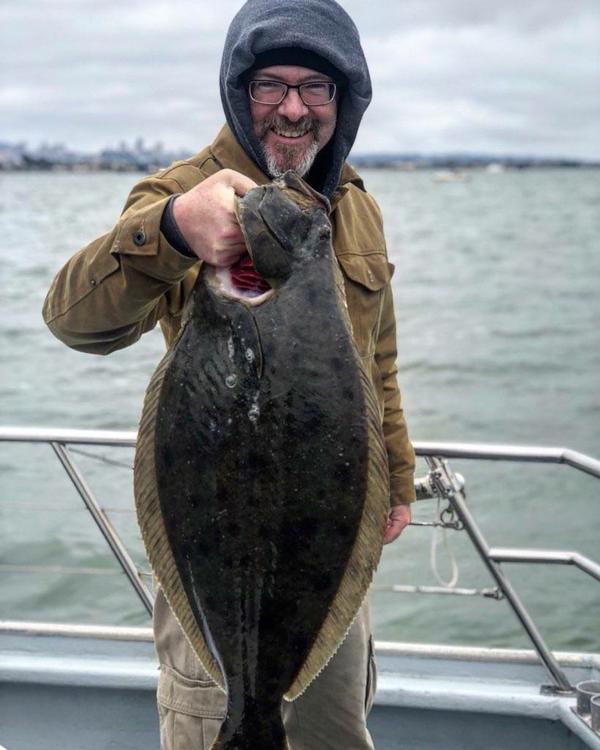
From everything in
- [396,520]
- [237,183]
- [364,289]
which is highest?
[237,183]

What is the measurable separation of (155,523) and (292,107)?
40.8 inches

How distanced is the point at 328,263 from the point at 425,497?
151 cm

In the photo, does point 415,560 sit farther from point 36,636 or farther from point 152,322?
point 152,322

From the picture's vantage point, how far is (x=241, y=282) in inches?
80.2

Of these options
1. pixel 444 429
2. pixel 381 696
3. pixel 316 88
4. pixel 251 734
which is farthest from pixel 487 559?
pixel 444 429

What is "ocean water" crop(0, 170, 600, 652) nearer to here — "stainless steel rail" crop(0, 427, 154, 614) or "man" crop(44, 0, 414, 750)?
"stainless steel rail" crop(0, 427, 154, 614)

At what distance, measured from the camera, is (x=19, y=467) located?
A: 10.7 m

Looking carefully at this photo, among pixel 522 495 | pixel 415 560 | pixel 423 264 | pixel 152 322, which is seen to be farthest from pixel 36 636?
pixel 423 264

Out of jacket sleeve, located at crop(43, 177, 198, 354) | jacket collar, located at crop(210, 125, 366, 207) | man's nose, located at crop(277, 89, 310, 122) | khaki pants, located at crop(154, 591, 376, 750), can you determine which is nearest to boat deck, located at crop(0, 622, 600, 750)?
khaki pants, located at crop(154, 591, 376, 750)

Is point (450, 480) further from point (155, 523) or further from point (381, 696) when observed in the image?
point (155, 523)

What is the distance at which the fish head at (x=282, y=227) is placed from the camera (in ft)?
6.31

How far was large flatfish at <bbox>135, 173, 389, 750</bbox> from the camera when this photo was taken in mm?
2002

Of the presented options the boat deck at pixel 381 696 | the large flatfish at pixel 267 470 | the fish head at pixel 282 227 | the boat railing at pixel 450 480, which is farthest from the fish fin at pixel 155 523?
the boat deck at pixel 381 696

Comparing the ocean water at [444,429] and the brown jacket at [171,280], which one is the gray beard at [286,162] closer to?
the brown jacket at [171,280]
